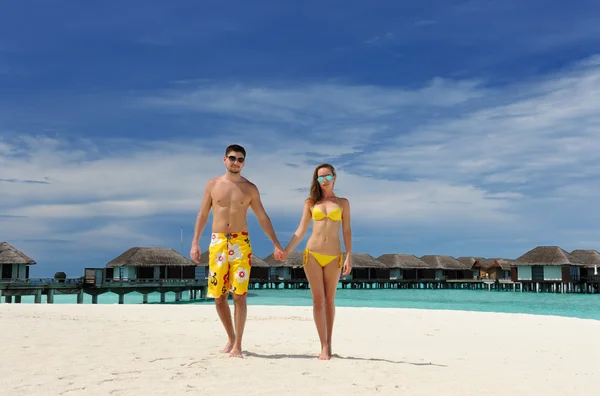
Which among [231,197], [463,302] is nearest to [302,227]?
[231,197]

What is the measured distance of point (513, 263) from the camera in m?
60.8

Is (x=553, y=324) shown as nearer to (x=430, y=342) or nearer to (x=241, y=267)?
(x=430, y=342)

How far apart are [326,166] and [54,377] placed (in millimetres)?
3557

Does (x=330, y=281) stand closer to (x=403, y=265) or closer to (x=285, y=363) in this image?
(x=285, y=363)

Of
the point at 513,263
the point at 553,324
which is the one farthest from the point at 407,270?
the point at 553,324

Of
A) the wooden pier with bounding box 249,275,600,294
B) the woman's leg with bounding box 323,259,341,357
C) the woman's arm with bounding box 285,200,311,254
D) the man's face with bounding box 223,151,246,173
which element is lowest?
the wooden pier with bounding box 249,275,600,294

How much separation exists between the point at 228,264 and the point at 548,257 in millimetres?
57872

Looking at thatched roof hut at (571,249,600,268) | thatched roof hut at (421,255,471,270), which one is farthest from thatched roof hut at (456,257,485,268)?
thatched roof hut at (571,249,600,268)

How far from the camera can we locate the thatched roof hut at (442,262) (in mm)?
76312

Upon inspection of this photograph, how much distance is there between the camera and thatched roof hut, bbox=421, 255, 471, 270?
76.3 meters

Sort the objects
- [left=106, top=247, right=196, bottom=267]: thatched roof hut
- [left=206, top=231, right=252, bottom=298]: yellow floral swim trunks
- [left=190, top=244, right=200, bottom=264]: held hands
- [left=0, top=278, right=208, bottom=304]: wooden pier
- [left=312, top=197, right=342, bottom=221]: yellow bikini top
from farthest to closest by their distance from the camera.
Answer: [left=106, top=247, right=196, bottom=267]: thatched roof hut < [left=0, top=278, right=208, bottom=304]: wooden pier < [left=190, top=244, right=200, bottom=264]: held hands < [left=312, top=197, right=342, bottom=221]: yellow bikini top < [left=206, top=231, right=252, bottom=298]: yellow floral swim trunks

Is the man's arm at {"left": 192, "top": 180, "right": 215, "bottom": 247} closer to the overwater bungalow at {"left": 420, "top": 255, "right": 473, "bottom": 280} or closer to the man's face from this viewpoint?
the man's face

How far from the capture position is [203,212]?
6758 mm

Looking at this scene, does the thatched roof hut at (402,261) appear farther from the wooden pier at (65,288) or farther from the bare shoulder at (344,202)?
the bare shoulder at (344,202)
